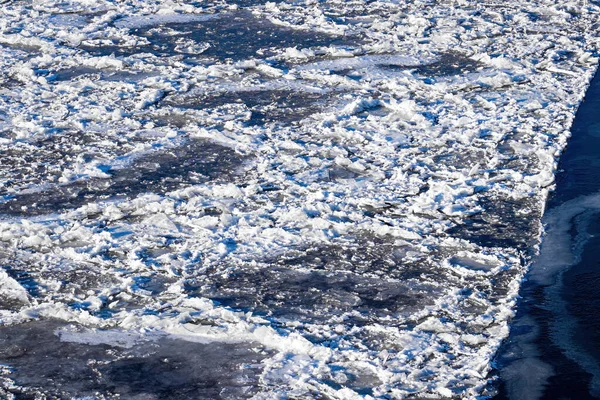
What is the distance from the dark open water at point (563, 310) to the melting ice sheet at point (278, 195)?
0.08 m

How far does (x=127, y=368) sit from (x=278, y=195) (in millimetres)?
1410

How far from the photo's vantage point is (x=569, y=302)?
9.78 ft

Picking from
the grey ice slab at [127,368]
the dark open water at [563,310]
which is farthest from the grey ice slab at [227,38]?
the grey ice slab at [127,368]

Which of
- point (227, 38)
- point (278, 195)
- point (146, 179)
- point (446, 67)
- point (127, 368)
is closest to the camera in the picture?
point (127, 368)

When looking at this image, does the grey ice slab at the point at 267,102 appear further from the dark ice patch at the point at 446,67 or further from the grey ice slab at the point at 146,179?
the dark ice patch at the point at 446,67

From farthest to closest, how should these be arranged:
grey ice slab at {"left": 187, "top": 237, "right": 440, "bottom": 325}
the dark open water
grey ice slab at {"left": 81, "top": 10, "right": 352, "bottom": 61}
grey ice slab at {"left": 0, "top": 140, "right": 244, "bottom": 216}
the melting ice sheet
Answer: grey ice slab at {"left": 81, "top": 10, "right": 352, "bottom": 61}
grey ice slab at {"left": 0, "top": 140, "right": 244, "bottom": 216}
grey ice slab at {"left": 187, "top": 237, "right": 440, "bottom": 325}
the melting ice sheet
the dark open water

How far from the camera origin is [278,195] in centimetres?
388

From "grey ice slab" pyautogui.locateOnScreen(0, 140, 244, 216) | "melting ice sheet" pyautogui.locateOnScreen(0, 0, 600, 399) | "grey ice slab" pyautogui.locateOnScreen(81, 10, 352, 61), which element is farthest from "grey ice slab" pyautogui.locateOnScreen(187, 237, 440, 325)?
"grey ice slab" pyautogui.locateOnScreen(81, 10, 352, 61)

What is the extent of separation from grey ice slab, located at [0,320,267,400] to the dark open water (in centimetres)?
88

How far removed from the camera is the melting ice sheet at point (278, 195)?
2.76 meters

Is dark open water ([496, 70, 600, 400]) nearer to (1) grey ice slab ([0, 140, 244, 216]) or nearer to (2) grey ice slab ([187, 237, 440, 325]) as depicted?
(2) grey ice slab ([187, 237, 440, 325])

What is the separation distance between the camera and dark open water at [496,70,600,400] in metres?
2.55

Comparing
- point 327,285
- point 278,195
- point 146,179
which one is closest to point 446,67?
point 278,195

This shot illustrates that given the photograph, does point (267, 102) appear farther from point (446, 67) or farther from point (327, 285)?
point (327, 285)
